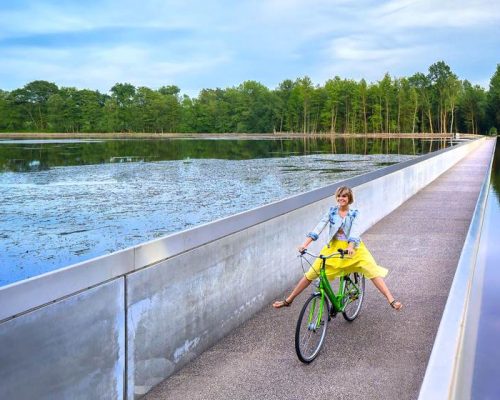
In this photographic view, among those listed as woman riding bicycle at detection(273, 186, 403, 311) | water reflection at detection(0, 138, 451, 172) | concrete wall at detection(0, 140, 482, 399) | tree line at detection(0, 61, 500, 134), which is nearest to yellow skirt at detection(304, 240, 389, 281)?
woman riding bicycle at detection(273, 186, 403, 311)

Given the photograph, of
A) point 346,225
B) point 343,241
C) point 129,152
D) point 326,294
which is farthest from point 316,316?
point 129,152

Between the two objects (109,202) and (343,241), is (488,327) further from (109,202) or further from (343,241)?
(109,202)

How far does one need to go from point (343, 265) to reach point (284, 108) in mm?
170933

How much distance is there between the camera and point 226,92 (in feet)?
623

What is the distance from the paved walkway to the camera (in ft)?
15.0

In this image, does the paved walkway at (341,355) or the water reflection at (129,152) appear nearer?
the paved walkway at (341,355)

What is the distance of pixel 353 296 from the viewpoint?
602 centimetres

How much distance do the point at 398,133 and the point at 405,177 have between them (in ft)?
483

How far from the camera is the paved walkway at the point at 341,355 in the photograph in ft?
15.0

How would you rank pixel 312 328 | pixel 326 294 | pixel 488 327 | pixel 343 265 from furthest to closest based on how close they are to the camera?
1. pixel 488 327
2. pixel 343 265
3. pixel 326 294
4. pixel 312 328

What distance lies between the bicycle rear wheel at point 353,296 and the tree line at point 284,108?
5929 inches

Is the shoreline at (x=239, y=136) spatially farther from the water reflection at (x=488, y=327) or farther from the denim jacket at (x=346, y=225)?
the denim jacket at (x=346, y=225)

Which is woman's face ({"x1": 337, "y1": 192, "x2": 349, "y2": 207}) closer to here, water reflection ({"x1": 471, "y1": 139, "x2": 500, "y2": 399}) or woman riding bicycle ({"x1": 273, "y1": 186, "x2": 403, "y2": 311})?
woman riding bicycle ({"x1": 273, "y1": 186, "x2": 403, "y2": 311})

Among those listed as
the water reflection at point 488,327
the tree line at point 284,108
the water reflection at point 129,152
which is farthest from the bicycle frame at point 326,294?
the tree line at point 284,108
